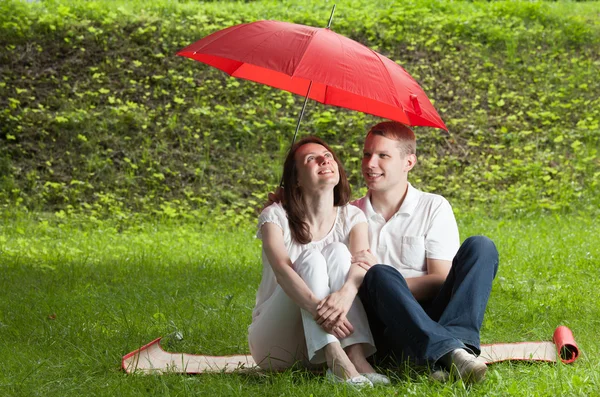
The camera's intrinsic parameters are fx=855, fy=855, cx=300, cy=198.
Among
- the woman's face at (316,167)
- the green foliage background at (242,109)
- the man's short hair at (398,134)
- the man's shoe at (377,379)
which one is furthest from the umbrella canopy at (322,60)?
the green foliage background at (242,109)

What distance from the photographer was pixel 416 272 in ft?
13.7

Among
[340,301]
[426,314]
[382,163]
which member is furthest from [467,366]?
[382,163]

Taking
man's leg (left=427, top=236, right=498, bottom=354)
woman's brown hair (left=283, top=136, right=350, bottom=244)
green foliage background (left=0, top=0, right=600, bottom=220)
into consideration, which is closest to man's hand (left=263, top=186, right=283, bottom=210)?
woman's brown hair (left=283, top=136, right=350, bottom=244)

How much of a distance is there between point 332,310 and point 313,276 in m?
0.20

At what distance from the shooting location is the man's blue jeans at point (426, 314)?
3.61m

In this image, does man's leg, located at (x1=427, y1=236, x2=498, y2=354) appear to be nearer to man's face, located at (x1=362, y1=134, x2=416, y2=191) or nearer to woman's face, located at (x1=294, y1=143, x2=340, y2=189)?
man's face, located at (x1=362, y1=134, x2=416, y2=191)

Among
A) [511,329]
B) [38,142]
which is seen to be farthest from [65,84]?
[511,329]

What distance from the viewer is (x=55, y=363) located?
4.46 meters

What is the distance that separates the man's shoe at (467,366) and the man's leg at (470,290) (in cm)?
14

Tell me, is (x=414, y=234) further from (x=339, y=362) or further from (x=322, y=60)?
(x=322, y=60)

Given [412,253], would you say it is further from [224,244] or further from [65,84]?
[65,84]

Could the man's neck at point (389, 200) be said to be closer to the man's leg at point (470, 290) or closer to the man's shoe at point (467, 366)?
the man's leg at point (470, 290)

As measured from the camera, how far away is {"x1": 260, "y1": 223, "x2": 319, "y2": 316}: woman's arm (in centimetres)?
370

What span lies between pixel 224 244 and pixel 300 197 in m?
4.68
